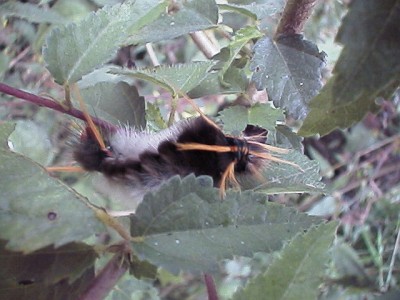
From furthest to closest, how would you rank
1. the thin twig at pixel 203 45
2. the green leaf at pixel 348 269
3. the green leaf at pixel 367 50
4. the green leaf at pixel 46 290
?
the green leaf at pixel 348 269, the thin twig at pixel 203 45, the green leaf at pixel 46 290, the green leaf at pixel 367 50

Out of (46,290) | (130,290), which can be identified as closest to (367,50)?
(46,290)

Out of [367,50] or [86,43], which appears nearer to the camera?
[367,50]

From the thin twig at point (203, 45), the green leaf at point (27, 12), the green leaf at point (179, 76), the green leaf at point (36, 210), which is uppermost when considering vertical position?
the green leaf at point (36, 210)

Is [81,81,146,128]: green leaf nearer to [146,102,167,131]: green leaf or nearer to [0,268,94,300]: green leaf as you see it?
[146,102,167,131]: green leaf

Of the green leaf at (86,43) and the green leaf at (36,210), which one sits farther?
the green leaf at (86,43)

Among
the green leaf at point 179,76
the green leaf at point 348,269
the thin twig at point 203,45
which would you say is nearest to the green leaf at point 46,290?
the green leaf at point 179,76

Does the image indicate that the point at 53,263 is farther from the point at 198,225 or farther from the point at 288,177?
the point at 288,177

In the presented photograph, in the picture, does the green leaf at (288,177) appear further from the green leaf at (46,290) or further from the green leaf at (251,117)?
the green leaf at (46,290)

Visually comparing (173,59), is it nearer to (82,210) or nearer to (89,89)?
(89,89)

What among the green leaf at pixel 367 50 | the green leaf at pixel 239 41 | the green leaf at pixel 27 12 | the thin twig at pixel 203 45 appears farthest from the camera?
the green leaf at pixel 27 12
